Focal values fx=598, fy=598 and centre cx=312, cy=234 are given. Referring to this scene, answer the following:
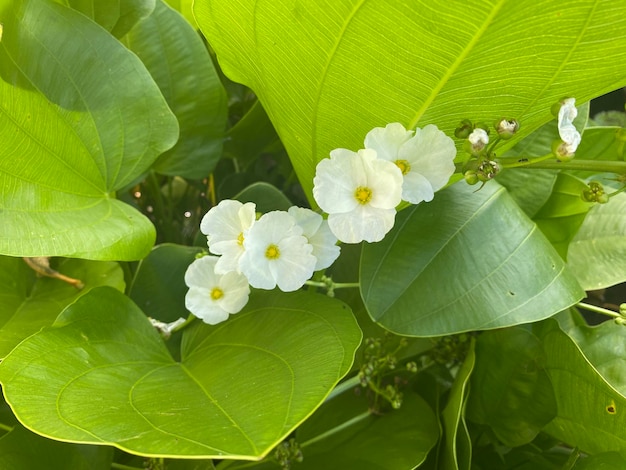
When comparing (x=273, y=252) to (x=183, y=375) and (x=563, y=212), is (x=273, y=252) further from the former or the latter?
(x=563, y=212)

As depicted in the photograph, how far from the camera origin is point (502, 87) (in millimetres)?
333

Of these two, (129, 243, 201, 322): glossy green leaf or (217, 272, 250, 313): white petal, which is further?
(129, 243, 201, 322): glossy green leaf

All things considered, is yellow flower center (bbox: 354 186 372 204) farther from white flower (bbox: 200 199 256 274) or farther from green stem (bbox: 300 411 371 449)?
green stem (bbox: 300 411 371 449)

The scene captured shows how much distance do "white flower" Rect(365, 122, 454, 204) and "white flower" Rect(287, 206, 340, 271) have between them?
58 mm

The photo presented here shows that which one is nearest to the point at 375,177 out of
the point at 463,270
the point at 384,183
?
the point at 384,183

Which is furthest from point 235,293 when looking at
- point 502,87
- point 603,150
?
point 603,150

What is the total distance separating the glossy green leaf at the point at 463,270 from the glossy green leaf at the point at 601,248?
122 mm

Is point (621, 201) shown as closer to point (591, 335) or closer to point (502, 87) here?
point (591, 335)

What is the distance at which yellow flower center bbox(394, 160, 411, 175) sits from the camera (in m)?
0.35

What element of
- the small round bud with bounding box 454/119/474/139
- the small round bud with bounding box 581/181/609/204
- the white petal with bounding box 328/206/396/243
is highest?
the small round bud with bounding box 454/119/474/139

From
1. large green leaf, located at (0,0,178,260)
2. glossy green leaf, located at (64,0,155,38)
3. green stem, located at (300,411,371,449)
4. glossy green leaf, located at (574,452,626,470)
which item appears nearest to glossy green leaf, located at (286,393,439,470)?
green stem, located at (300,411,371,449)

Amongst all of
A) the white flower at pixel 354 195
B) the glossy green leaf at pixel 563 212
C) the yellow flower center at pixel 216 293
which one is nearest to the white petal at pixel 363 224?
the white flower at pixel 354 195

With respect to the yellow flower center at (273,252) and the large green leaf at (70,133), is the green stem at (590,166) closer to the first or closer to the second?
the yellow flower center at (273,252)

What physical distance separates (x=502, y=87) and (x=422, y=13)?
77 millimetres
